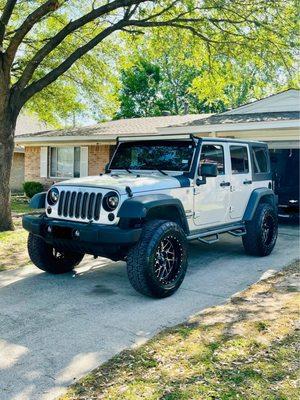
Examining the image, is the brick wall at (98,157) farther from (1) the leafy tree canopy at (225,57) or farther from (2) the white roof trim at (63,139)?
(1) the leafy tree canopy at (225,57)

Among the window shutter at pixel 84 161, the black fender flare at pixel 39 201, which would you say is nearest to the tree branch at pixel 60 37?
the black fender flare at pixel 39 201

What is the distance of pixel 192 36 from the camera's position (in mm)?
12906

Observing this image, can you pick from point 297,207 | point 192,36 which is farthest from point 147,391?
point 192,36

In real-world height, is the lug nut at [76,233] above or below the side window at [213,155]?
below

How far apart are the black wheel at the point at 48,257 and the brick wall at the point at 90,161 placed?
37.8 ft

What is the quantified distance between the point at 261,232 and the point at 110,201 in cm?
349

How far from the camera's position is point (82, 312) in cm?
515

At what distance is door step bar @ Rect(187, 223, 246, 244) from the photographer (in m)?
6.75

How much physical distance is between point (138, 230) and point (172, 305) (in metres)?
1.02

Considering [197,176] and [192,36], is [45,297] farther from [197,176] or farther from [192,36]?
[192,36]

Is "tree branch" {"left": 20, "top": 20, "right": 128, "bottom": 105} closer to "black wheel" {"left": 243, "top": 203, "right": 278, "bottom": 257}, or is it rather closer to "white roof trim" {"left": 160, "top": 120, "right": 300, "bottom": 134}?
"white roof trim" {"left": 160, "top": 120, "right": 300, "bottom": 134}

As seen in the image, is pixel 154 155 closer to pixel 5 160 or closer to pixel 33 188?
pixel 5 160

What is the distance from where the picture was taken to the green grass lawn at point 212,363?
3371mm

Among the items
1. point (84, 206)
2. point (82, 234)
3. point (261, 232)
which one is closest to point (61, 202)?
point (84, 206)
